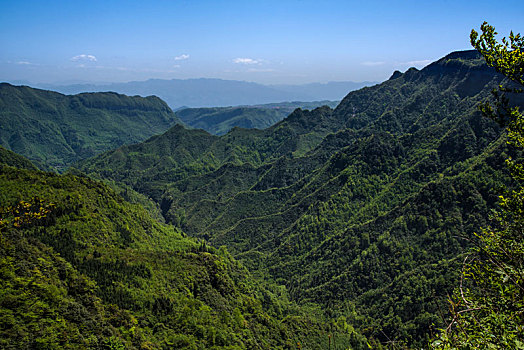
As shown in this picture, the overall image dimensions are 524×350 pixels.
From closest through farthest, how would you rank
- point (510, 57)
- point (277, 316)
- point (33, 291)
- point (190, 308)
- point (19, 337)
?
point (510, 57) → point (19, 337) → point (33, 291) → point (190, 308) → point (277, 316)

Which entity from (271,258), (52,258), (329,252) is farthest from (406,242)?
(52,258)

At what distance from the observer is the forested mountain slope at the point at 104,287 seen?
30.6 m

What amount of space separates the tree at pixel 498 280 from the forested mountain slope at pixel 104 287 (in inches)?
1237

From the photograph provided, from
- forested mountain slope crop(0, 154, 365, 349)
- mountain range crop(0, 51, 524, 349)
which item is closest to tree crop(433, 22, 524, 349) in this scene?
mountain range crop(0, 51, 524, 349)

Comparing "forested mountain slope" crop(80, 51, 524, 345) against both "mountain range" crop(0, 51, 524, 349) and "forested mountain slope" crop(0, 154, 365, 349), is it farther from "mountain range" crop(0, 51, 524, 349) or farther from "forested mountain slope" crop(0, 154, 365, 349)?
"forested mountain slope" crop(0, 154, 365, 349)

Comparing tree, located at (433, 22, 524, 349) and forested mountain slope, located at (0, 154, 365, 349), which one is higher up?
tree, located at (433, 22, 524, 349)

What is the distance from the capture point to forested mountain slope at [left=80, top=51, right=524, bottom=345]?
76688mm

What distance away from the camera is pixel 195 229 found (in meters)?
146

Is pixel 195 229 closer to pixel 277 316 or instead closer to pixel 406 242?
pixel 277 316

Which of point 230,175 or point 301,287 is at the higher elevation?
point 230,175

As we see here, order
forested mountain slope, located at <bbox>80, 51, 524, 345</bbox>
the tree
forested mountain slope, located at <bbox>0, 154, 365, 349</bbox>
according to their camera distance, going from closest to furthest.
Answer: the tree < forested mountain slope, located at <bbox>0, 154, 365, 349</bbox> < forested mountain slope, located at <bbox>80, 51, 524, 345</bbox>

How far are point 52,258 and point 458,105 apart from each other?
16803cm

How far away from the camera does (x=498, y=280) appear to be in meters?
13.0

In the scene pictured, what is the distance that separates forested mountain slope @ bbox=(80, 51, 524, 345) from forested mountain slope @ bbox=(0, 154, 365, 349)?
1620cm
